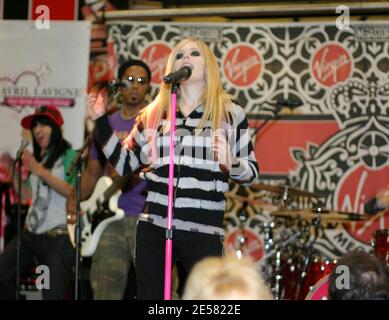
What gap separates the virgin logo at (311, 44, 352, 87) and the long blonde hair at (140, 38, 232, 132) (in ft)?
9.05

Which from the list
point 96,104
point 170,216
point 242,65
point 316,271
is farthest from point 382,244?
point 96,104

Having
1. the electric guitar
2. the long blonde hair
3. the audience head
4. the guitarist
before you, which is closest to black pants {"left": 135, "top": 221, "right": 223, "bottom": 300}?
the long blonde hair

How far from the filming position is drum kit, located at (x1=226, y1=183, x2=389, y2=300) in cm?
583

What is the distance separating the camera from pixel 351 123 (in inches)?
268

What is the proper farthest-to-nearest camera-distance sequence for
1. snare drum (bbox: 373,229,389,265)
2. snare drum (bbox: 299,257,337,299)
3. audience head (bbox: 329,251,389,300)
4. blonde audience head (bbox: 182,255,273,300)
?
1. snare drum (bbox: 299,257,337,299)
2. snare drum (bbox: 373,229,389,265)
3. audience head (bbox: 329,251,389,300)
4. blonde audience head (bbox: 182,255,273,300)

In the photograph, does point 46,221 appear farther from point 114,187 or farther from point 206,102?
point 206,102

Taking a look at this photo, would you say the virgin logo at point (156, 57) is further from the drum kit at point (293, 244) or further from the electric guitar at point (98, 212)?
the electric guitar at point (98, 212)

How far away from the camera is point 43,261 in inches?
234

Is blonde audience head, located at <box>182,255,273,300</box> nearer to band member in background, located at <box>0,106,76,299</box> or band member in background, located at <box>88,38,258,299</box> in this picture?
band member in background, located at <box>88,38,258,299</box>

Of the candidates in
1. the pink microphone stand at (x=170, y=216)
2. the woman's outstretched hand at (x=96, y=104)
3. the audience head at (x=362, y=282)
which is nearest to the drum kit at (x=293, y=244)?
the woman's outstretched hand at (x=96, y=104)

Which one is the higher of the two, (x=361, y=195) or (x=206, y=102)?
(x=206, y=102)

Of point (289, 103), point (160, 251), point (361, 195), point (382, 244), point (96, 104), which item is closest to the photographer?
point (160, 251)

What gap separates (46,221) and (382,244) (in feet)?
7.74
